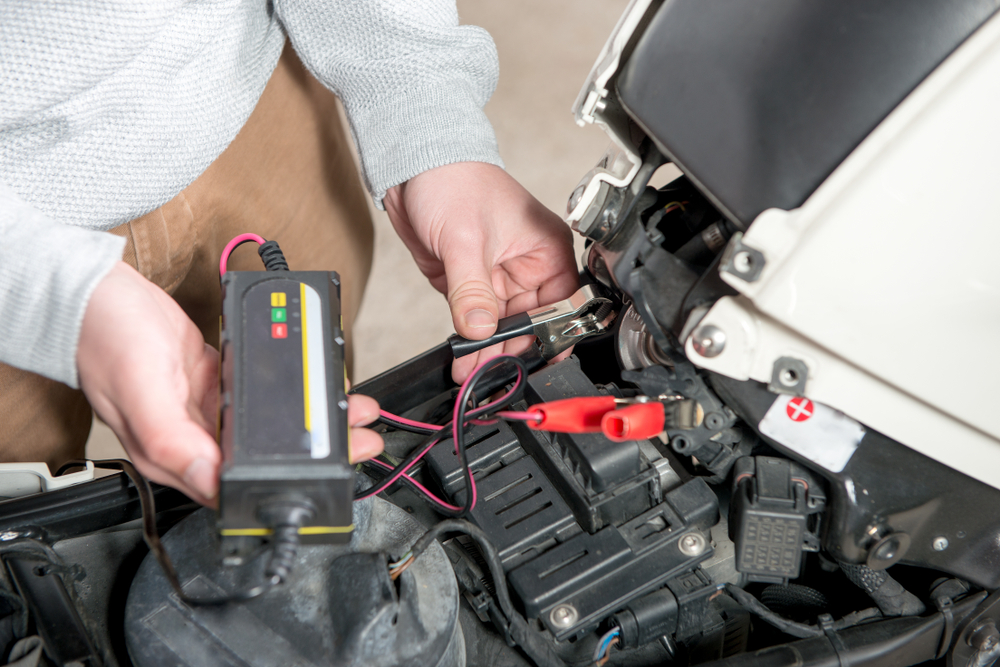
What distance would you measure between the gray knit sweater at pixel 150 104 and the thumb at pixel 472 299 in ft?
0.45

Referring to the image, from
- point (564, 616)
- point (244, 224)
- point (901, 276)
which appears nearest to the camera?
point (901, 276)

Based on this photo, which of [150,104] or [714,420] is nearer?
[714,420]

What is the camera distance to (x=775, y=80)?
19.9 inches

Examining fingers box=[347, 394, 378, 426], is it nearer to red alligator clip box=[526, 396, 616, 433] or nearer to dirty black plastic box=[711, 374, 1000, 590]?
red alligator clip box=[526, 396, 616, 433]

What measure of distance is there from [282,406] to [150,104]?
40 centimetres

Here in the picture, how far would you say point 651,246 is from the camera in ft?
1.98

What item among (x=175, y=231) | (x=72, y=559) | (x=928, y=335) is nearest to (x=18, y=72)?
(x=175, y=231)

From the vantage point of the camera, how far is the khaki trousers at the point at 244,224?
0.84 meters

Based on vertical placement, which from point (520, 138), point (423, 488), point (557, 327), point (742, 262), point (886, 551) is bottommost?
point (520, 138)

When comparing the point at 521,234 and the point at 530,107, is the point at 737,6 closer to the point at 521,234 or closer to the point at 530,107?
the point at 521,234

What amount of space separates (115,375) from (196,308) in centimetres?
47

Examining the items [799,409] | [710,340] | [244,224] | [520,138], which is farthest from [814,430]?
[520,138]

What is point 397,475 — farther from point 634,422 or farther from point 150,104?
point 150,104

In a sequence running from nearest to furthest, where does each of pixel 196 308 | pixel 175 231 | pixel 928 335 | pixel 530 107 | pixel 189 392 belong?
pixel 928 335 → pixel 189 392 → pixel 175 231 → pixel 196 308 → pixel 530 107
